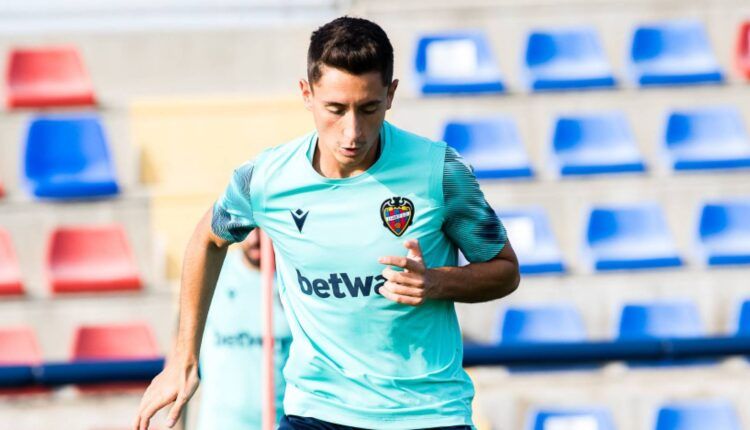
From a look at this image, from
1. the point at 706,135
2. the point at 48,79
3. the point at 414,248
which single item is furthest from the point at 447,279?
the point at 48,79

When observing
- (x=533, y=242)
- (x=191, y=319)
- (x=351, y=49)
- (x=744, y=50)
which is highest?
(x=744, y=50)

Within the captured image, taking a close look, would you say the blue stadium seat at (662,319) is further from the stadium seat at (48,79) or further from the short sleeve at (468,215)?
the short sleeve at (468,215)

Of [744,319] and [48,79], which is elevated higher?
[48,79]

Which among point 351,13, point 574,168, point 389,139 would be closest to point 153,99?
point 351,13

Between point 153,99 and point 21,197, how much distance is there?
121 cm

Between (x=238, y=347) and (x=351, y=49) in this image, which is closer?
(x=351, y=49)

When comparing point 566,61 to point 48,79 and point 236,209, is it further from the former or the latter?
point 236,209

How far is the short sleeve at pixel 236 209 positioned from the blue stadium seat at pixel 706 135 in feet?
19.3

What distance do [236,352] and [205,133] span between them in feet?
11.8

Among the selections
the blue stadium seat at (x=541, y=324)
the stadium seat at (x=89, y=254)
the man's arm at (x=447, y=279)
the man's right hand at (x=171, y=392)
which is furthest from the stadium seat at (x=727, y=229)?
the man's right hand at (x=171, y=392)

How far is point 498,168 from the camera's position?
8.10 m

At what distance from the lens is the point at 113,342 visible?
7.17 meters

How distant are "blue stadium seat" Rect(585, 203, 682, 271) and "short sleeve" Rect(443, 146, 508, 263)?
202 inches

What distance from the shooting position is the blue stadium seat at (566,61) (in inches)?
337
